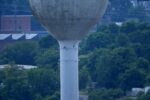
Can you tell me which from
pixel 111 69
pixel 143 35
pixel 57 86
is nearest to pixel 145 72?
pixel 111 69

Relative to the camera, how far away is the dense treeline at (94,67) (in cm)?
3166

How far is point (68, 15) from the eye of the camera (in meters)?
18.4

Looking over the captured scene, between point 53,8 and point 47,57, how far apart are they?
1938cm

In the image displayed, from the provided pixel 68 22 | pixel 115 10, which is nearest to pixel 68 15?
pixel 68 22

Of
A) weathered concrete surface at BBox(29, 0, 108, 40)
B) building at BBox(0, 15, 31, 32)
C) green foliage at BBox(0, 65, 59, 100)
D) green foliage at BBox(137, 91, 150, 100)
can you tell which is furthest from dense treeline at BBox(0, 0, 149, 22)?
weathered concrete surface at BBox(29, 0, 108, 40)

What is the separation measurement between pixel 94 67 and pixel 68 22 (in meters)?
17.9

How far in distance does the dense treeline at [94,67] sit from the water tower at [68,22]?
33.6 feet

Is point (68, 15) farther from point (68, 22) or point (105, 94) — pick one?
point (105, 94)

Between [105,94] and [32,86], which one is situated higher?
[32,86]

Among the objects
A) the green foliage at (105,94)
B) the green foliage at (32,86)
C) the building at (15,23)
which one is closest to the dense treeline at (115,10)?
the building at (15,23)

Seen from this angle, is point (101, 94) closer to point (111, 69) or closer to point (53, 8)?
point (111, 69)

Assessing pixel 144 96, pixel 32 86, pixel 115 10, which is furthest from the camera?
pixel 115 10

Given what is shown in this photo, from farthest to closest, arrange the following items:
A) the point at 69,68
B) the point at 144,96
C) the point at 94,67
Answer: the point at 94,67, the point at 144,96, the point at 69,68

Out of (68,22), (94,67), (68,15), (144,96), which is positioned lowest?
(144,96)
